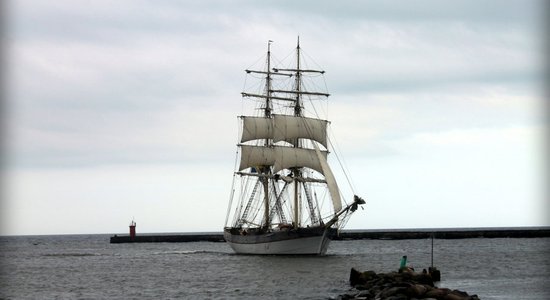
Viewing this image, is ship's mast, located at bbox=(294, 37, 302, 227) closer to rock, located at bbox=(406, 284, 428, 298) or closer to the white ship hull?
the white ship hull

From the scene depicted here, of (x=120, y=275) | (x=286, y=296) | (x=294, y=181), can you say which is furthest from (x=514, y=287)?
(x=294, y=181)

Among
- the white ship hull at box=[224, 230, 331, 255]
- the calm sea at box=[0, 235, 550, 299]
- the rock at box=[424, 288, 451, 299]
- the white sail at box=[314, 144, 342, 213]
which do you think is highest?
the white sail at box=[314, 144, 342, 213]

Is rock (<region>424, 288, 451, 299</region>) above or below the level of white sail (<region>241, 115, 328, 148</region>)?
below

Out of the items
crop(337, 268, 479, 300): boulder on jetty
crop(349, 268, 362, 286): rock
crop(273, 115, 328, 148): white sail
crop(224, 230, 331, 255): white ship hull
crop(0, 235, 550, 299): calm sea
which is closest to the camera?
crop(337, 268, 479, 300): boulder on jetty

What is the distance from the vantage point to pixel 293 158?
10431cm

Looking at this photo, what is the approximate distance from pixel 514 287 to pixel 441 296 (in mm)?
16258

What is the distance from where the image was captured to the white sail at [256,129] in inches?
4291

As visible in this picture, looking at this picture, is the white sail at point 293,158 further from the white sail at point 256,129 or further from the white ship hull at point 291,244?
the white ship hull at point 291,244

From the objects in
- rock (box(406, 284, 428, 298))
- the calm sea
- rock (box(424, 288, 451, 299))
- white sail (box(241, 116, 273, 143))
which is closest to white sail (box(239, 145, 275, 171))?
white sail (box(241, 116, 273, 143))

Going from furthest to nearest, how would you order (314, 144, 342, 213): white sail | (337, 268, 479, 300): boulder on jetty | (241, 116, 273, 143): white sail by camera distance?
(241, 116, 273, 143): white sail
(314, 144, 342, 213): white sail
(337, 268, 479, 300): boulder on jetty

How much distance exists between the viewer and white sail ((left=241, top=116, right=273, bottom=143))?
358ft

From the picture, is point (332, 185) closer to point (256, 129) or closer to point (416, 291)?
point (256, 129)

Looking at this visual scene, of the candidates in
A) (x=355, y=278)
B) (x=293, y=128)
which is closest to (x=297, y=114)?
(x=293, y=128)

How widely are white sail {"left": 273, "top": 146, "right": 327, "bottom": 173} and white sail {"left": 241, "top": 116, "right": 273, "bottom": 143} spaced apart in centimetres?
460
